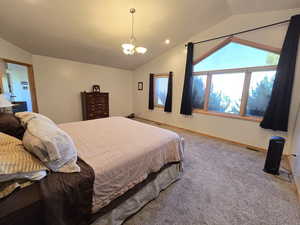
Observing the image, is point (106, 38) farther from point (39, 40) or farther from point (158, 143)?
point (158, 143)

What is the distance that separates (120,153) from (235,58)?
131 inches

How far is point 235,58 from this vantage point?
2.98 metres

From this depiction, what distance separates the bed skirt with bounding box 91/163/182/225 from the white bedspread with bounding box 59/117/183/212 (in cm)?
10

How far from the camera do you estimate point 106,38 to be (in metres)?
3.09

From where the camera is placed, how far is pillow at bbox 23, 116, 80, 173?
2.85 feet

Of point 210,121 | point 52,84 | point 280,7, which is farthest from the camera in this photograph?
point 52,84

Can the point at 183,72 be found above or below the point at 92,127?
above

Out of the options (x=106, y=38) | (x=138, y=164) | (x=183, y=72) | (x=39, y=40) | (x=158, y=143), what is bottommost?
(x=138, y=164)

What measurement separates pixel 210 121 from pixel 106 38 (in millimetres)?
3427

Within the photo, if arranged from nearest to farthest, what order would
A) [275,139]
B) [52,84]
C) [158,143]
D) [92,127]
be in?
[158,143], [275,139], [92,127], [52,84]

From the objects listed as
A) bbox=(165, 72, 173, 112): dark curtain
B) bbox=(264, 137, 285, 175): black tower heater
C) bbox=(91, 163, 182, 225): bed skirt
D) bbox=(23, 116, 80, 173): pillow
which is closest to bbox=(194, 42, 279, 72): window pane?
bbox=(165, 72, 173, 112): dark curtain

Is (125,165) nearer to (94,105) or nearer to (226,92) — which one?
(226,92)

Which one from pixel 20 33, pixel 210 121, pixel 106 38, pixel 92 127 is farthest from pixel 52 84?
pixel 210 121

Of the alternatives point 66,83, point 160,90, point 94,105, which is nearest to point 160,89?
point 160,90
